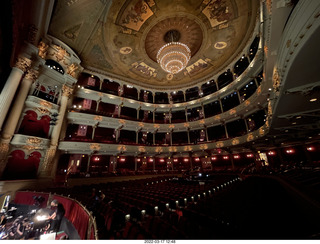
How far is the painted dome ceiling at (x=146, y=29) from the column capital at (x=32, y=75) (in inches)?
149

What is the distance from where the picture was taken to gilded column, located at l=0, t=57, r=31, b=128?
670 cm

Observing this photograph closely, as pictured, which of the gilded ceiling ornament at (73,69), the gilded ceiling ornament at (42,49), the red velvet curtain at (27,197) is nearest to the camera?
the red velvet curtain at (27,197)

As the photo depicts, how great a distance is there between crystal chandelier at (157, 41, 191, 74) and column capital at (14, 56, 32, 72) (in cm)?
847

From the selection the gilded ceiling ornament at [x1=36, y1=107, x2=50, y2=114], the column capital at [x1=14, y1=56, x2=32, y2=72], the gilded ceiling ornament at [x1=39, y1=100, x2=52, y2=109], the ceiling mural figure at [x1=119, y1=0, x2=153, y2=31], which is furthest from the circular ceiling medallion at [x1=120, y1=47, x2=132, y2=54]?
the gilded ceiling ornament at [x1=36, y1=107, x2=50, y2=114]

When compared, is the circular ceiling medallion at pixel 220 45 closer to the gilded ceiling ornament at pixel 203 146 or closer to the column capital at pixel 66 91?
the gilded ceiling ornament at pixel 203 146

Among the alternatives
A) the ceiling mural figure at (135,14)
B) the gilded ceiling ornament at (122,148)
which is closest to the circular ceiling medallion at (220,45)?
the ceiling mural figure at (135,14)

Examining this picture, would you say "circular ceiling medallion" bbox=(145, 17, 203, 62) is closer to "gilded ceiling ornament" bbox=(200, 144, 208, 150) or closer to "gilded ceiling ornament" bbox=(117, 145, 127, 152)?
"gilded ceiling ornament" bbox=(117, 145, 127, 152)

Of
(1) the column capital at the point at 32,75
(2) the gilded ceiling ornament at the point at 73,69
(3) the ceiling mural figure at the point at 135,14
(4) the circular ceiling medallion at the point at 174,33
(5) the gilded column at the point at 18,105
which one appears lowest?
(5) the gilded column at the point at 18,105

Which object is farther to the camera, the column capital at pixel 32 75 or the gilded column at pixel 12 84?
the column capital at pixel 32 75

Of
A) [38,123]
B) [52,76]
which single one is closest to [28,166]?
[38,123]

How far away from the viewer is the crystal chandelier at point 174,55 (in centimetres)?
869

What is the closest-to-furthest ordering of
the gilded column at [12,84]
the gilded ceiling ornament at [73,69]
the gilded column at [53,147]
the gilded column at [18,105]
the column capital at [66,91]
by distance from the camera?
the gilded column at [12,84], the gilded column at [18,105], the gilded column at [53,147], the column capital at [66,91], the gilded ceiling ornament at [73,69]

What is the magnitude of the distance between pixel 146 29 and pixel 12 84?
379 inches

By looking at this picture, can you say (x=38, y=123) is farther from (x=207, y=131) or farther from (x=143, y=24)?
(x=207, y=131)
